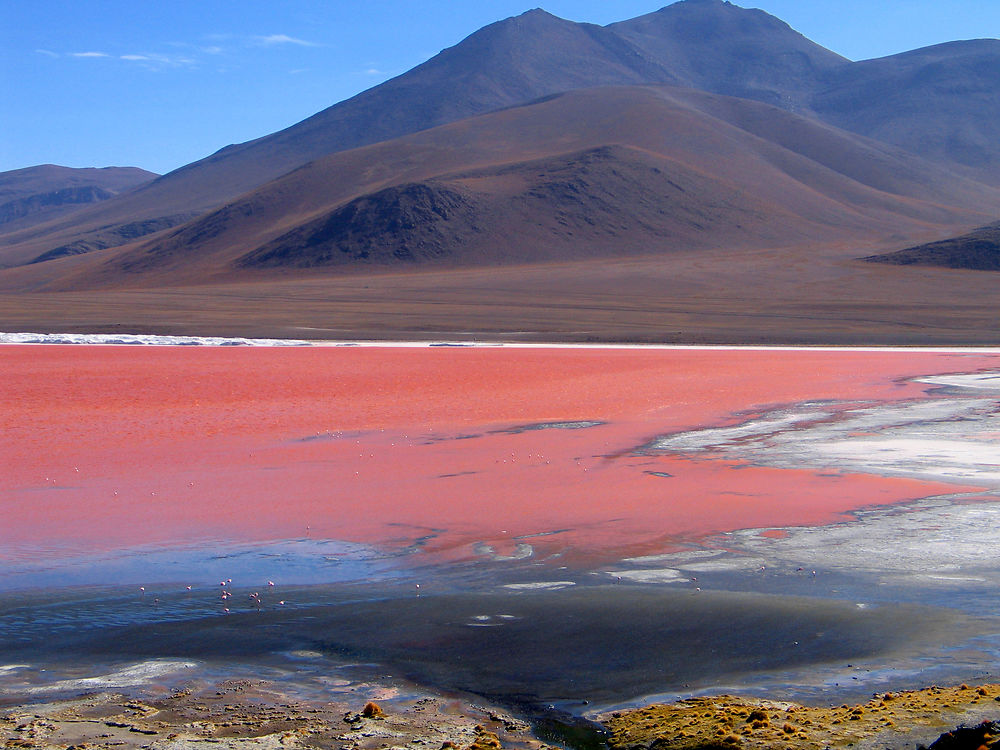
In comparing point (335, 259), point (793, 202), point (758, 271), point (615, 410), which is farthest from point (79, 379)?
point (793, 202)

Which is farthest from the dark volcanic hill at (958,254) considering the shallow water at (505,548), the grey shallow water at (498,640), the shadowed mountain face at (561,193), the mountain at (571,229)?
the grey shallow water at (498,640)

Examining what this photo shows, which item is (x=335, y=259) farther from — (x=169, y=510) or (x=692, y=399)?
(x=169, y=510)

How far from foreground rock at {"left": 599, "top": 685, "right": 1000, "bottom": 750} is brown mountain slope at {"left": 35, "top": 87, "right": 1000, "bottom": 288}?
79331mm

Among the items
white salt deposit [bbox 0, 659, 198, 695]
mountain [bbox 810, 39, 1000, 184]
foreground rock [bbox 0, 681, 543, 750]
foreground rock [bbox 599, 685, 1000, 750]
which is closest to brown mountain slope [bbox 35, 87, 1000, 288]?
mountain [bbox 810, 39, 1000, 184]

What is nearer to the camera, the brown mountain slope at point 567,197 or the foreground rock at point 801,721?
the foreground rock at point 801,721

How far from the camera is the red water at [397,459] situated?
970 cm

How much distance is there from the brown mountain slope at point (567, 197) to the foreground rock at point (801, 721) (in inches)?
3123

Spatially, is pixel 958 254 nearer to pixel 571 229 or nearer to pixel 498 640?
pixel 571 229

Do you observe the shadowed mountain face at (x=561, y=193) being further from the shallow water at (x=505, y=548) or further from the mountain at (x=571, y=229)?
the shallow water at (x=505, y=548)

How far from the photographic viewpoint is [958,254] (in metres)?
69.5

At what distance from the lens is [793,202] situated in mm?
100000

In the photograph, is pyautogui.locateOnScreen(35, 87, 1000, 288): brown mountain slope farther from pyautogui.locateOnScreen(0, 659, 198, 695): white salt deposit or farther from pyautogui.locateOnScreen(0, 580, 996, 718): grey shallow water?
pyautogui.locateOnScreen(0, 659, 198, 695): white salt deposit

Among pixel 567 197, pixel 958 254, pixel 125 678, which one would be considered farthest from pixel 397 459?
pixel 567 197

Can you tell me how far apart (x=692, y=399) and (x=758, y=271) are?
158 ft
